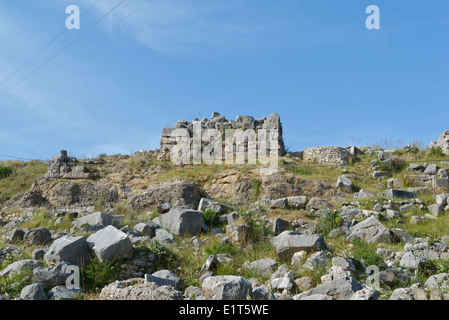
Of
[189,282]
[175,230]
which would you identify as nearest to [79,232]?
[175,230]

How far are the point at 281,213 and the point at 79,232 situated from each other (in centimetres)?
518

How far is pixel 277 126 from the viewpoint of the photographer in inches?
735

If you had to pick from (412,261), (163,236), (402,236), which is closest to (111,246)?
(163,236)

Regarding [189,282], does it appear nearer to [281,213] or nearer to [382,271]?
[382,271]

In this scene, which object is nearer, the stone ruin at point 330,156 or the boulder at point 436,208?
the boulder at point 436,208

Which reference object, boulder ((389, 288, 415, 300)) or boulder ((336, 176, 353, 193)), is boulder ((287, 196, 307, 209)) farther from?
boulder ((389, 288, 415, 300))

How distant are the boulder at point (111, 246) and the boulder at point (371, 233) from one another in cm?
459

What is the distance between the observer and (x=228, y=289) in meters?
5.38

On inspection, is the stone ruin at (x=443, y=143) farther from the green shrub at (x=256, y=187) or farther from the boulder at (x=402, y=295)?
the boulder at (x=402, y=295)

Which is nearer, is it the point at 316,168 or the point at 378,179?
the point at 378,179

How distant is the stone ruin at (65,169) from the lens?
17.7m

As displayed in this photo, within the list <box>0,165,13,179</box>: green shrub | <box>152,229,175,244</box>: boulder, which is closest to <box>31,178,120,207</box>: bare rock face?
<box>0,165,13,179</box>: green shrub

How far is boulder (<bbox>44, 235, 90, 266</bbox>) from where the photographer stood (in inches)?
288

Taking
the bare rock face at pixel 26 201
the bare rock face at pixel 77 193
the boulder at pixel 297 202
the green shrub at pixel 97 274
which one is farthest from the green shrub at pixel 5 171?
the green shrub at pixel 97 274
